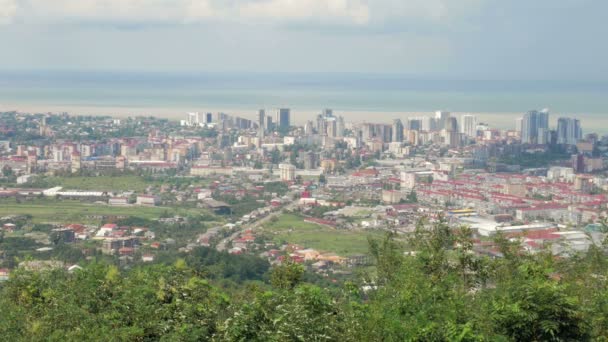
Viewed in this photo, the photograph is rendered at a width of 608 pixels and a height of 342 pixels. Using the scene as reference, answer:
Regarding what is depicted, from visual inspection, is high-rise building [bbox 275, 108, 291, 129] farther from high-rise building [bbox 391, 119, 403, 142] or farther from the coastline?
high-rise building [bbox 391, 119, 403, 142]

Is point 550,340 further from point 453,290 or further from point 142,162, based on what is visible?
point 142,162

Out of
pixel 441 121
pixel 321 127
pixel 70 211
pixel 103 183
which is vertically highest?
pixel 441 121

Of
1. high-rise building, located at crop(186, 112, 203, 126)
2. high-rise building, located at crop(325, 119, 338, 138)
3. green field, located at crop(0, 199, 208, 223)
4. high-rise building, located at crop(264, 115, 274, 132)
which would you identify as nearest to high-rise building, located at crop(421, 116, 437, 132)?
high-rise building, located at crop(325, 119, 338, 138)

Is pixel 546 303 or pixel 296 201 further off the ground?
pixel 546 303

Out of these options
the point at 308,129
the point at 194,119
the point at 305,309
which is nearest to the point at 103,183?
the point at 308,129

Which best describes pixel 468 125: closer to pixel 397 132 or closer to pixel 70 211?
pixel 397 132

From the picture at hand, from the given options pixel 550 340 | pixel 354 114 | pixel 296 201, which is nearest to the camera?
pixel 550 340

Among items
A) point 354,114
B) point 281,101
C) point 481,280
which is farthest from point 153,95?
point 481,280
